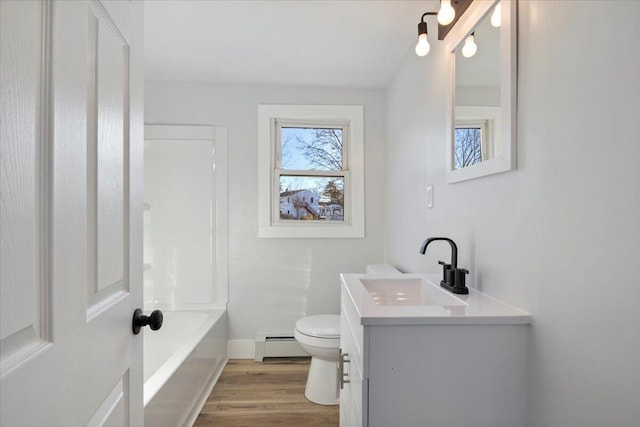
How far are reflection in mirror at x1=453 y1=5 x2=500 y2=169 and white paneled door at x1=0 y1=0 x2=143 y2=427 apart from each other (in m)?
1.12

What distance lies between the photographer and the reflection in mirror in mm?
1178

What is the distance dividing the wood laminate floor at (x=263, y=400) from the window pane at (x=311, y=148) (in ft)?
5.28

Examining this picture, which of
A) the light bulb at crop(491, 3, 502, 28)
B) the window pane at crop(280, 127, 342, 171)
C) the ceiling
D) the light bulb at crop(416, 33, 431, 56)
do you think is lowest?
the window pane at crop(280, 127, 342, 171)

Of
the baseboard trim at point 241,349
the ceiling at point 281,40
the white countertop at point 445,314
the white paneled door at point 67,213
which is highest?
the ceiling at point 281,40

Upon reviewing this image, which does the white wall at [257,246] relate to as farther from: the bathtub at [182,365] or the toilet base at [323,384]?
the toilet base at [323,384]

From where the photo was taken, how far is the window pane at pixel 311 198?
287cm

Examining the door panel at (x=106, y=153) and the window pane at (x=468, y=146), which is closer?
the door panel at (x=106, y=153)

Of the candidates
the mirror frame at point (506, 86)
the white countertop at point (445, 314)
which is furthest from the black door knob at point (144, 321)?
the mirror frame at point (506, 86)

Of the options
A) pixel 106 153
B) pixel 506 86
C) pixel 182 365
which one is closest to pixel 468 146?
pixel 506 86

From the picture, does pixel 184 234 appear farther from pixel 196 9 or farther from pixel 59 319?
pixel 59 319

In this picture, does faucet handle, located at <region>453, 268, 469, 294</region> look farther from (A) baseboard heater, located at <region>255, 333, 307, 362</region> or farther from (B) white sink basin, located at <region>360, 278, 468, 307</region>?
(A) baseboard heater, located at <region>255, 333, 307, 362</region>

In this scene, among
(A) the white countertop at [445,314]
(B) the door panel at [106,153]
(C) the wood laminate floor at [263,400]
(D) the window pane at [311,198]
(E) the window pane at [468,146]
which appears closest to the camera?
(B) the door panel at [106,153]

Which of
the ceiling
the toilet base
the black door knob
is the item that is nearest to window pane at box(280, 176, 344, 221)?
the ceiling

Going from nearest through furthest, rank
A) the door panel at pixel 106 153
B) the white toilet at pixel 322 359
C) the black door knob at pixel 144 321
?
the door panel at pixel 106 153 → the black door knob at pixel 144 321 → the white toilet at pixel 322 359
